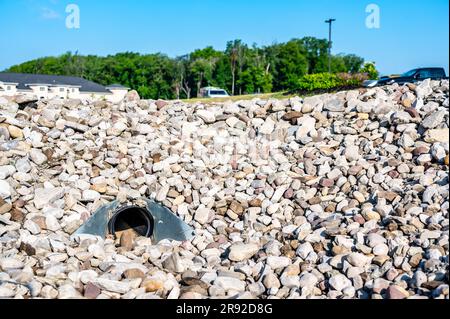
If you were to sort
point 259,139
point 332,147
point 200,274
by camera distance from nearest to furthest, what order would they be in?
point 200,274 < point 332,147 < point 259,139

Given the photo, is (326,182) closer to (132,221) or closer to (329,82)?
(132,221)

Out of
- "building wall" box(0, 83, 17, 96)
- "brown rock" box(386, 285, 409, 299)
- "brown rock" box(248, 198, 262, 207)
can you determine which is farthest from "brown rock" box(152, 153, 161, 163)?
"brown rock" box(386, 285, 409, 299)

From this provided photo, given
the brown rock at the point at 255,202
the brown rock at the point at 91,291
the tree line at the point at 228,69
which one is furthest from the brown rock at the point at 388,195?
the tree line at the point at 228,69

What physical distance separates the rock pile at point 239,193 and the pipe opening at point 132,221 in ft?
0.78

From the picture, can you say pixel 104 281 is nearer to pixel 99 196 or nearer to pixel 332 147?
pixel 99 196

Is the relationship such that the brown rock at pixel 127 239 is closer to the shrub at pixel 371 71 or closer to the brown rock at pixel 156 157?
the brown rock at pixel 156 157

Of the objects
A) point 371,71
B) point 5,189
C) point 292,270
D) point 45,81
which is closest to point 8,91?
point 5,189

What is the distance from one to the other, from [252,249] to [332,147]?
266 cm

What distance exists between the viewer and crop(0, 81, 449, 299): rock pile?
5.51 metres

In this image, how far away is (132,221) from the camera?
25.4ft

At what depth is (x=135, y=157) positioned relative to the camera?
8141 mm

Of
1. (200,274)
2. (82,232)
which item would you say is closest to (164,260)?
(200,274)

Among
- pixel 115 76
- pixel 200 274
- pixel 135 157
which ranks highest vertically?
pixel 115 76

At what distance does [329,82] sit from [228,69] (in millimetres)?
26184
